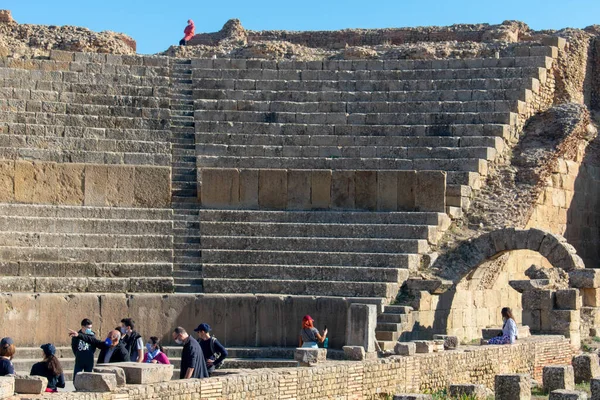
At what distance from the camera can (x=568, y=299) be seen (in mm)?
19047

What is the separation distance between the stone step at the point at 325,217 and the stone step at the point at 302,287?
1.61m

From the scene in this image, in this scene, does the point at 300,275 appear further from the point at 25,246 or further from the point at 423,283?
the point at 25,246

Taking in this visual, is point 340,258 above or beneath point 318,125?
beneath

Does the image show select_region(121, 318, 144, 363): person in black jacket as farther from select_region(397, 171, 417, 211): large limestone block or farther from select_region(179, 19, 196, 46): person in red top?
select_region(179, 19, 196, 46): person in red top

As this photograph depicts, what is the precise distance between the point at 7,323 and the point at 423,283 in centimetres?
624

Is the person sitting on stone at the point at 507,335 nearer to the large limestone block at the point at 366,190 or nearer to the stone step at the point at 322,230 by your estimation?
the stone step at the point at 322,230

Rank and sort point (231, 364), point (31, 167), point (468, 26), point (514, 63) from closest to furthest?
1. point (231, 364)
2. point (31, 167)
3. point (514, 63)
4. point (468, 26)

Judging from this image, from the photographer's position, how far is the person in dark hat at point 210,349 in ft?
43.2

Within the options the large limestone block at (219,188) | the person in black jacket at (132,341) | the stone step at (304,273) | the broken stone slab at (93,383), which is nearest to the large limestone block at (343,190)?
the large limestone block at (219,188)

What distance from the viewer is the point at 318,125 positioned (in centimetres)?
2278

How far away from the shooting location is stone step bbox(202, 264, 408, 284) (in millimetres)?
18891

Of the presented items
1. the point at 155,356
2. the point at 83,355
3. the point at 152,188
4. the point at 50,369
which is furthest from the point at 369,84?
the point at 50,369

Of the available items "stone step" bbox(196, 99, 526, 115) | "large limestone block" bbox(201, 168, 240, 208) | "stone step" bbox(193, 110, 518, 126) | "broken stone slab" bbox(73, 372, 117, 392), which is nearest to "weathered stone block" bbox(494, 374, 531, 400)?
"broken stone slab" bbox(73, 372, 117, 392)

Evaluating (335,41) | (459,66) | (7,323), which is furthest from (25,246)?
(335,41)
